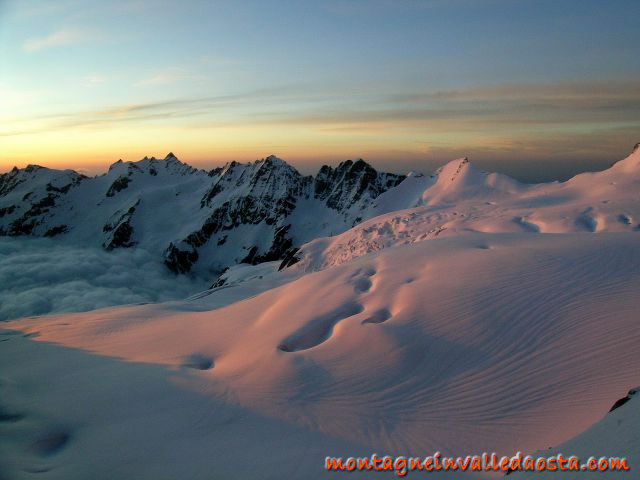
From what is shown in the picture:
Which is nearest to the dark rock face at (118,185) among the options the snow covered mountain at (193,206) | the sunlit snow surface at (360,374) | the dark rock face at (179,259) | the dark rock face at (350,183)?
the snow covered mountain at (193,206)

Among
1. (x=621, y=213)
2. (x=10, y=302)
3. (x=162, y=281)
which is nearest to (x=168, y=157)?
(x=162, y=281)

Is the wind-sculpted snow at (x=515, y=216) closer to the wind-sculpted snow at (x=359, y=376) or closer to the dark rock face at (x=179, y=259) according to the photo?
the wind-sculpted snow at (x=359, y=376)

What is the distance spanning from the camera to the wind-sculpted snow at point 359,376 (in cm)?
850

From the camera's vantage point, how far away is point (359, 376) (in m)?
10.9

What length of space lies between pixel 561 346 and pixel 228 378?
31.5 ft

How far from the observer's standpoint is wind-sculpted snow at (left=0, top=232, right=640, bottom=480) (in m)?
8.50

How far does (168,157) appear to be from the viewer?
163625 mm

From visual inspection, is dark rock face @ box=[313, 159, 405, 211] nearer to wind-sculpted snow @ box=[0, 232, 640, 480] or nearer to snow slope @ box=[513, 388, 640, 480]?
wind-sculpted snow @ box=[0, 232, 640, 480]

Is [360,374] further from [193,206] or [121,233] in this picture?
[121,233]

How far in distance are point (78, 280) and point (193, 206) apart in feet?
147

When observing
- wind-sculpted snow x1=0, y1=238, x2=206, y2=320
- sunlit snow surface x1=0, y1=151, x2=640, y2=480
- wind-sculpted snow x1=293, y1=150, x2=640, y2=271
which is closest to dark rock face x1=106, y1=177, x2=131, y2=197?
wind-sculpted snow x1=0, y1=238, x2=206, y2=320

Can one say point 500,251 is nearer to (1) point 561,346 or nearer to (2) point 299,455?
(1) point 561,346

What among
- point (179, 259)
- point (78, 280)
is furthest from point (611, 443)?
point (179, 259)

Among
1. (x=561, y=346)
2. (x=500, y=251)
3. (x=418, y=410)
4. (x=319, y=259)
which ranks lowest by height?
(x=319, y=259)
